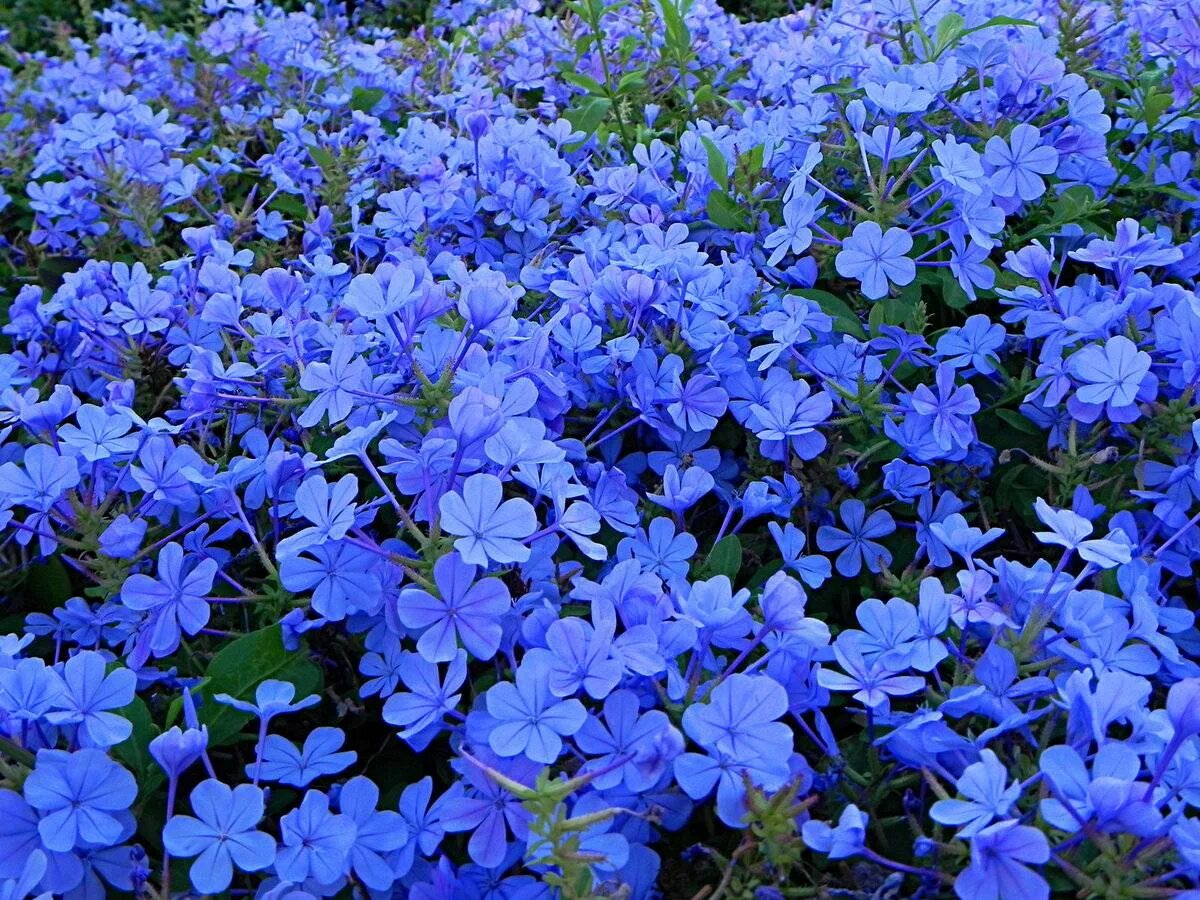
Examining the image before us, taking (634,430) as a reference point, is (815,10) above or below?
above

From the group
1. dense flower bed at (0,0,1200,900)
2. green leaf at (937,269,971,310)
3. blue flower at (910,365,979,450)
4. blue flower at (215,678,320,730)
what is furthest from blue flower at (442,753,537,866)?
green leaf at (937,269,971,310)

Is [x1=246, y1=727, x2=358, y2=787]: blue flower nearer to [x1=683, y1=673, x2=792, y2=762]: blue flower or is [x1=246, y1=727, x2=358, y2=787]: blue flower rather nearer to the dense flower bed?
the dense flower bed

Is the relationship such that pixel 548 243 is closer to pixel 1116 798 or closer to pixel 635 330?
pixel 635 330

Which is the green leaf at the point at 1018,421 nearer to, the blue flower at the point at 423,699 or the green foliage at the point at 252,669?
the blue flower at the point at 423,699

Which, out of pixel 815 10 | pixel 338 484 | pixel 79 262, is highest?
pixel 815 10

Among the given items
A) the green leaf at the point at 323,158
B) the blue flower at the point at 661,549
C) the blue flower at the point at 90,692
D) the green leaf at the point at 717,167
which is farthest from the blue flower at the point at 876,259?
the green leaf at the point at 323,158

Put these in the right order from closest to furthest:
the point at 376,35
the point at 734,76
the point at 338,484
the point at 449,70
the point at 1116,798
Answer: the point at 1116,798
the point at 338,484
the point at 734,76
the point at 449,70
the point at 376,35

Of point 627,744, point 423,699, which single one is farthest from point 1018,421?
point 423,699

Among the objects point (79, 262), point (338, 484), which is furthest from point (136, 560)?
point (79, 262)
